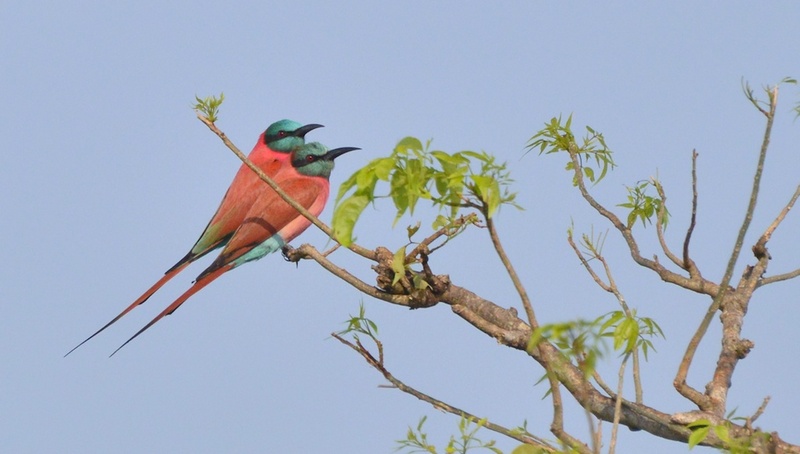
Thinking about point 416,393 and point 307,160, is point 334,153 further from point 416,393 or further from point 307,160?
point 416,393

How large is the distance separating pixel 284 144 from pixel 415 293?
4641mm

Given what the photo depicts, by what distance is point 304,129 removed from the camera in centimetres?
866

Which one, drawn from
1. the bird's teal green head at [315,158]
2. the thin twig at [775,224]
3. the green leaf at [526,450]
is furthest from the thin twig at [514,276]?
the bird's teal green head at [315,158]

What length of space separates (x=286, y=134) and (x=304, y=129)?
159mm

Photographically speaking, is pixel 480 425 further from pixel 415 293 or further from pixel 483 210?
pixel 415 293

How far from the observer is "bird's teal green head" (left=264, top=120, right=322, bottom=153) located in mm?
8579

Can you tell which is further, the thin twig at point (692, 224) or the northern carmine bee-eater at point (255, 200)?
the northern carmine bee-eater at point (255, 200)

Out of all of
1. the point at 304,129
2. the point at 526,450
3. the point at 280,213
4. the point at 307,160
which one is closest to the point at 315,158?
the point at 307,160

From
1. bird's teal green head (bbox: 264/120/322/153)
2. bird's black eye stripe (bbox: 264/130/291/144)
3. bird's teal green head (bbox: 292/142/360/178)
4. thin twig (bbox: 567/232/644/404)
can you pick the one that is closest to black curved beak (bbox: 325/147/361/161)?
bird's teal green head (bbox: 292/142/360/178)

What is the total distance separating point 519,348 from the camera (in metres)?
3.93

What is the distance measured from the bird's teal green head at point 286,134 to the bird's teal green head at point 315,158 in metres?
0.96

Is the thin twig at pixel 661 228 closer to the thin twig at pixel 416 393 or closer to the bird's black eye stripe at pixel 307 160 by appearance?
the thin twig at pixel 416 393

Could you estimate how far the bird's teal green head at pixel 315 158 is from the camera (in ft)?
24.8

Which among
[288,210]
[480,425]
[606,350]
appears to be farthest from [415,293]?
[288,210]
